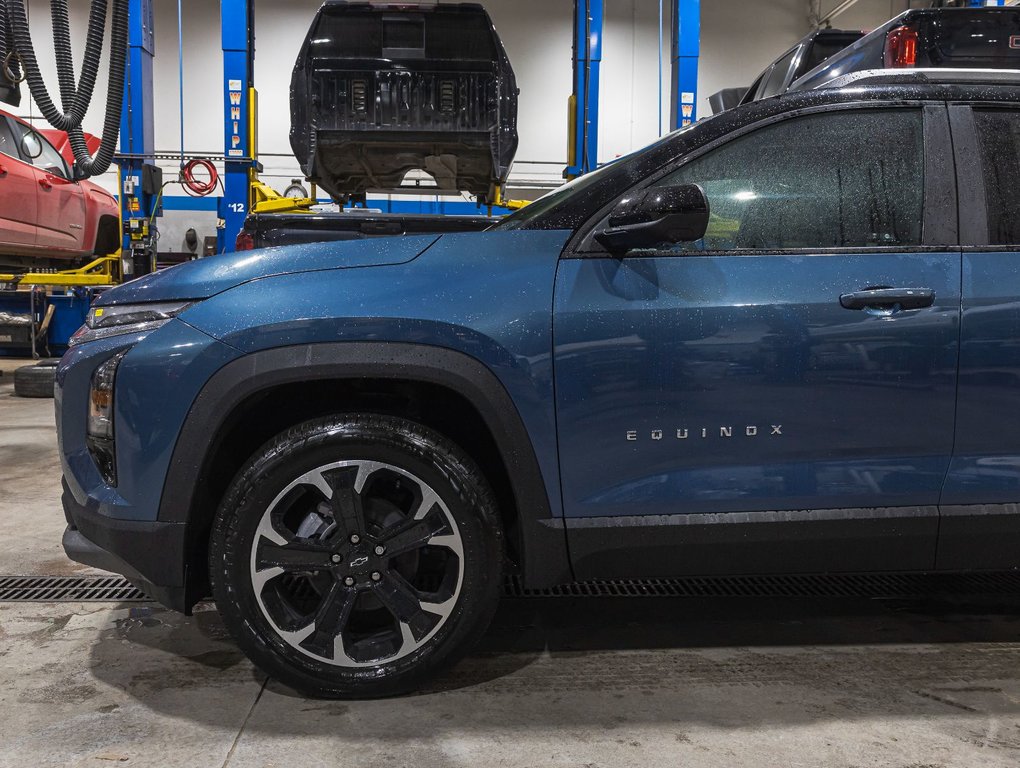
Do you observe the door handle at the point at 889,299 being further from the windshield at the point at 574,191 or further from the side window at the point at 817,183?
the windshield at the point at 574,191

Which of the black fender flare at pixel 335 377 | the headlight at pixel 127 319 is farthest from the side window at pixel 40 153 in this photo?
the black fender flare at pixel 335 377

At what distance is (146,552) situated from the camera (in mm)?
2014

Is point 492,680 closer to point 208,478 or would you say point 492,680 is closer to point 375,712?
point 375,712

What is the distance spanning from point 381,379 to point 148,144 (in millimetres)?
7790

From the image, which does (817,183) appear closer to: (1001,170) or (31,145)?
(1001,170)

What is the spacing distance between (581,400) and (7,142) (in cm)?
804

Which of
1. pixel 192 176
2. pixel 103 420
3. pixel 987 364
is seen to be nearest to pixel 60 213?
pixel 192 176

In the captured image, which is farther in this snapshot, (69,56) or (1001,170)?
(69,56)

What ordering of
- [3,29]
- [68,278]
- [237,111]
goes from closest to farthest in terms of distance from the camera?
[3,29], [237,111], [68,278]

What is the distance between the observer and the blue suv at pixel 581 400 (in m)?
1.99

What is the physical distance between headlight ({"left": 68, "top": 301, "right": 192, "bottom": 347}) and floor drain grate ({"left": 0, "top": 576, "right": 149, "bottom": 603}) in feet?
3.43

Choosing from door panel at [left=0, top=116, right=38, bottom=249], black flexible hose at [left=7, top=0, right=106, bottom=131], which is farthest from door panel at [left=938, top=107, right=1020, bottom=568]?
door panel at [left=0, top=116, right=38, bottom=249]

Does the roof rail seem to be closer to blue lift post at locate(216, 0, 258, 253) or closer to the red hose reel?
blue lift post at locate(216, 0, 258, 253)

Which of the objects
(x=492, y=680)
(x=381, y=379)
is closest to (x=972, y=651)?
(x=492, y=680)
